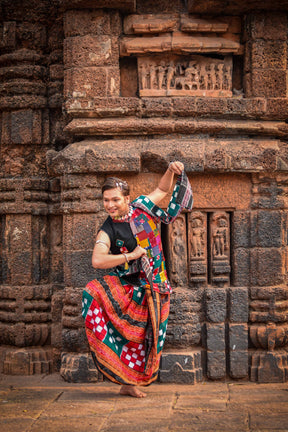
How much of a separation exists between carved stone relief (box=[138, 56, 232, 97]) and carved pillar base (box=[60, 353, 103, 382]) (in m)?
2.72

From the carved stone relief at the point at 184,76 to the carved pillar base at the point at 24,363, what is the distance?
299 centimetres

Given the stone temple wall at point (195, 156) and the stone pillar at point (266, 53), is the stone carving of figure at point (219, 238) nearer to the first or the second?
the stone temple wall at point (195, 156)

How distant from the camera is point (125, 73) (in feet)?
17.6

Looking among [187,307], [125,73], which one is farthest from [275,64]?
A: [187,307]

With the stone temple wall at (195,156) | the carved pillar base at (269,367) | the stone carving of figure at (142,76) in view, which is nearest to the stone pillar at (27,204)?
the stone temple wall at (195,156)

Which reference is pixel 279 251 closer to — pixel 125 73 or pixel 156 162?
pixel 156 162

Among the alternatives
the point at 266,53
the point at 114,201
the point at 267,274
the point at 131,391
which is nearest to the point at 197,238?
the point at 267,274

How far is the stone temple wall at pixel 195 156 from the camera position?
505cm

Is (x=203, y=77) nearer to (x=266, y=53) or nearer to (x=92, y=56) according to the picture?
(x=266, y=53)

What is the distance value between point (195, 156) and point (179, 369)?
2.07 meters

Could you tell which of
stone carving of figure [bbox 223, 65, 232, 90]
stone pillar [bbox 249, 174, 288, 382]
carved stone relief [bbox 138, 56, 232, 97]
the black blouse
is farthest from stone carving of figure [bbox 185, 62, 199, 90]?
the black blouse

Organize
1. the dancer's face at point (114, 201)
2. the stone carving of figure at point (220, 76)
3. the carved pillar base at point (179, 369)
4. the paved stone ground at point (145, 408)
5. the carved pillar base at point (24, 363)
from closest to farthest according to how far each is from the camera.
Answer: the paved stone ground at point (145, 408), the dancer's face at point (114, 201), the carved pillar base at point (179, 369), the stone carving of figure at point (220, 76), the carved pillar base at point (24, 363)

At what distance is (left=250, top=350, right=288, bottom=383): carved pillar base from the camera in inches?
197

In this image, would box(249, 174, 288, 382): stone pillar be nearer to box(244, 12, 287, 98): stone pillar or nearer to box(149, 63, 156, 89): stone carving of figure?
box(244, 12, 287, 98): stone pillar
